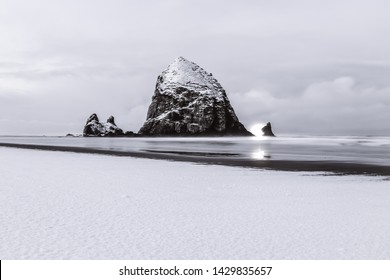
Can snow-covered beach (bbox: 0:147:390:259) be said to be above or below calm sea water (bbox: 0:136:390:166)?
below

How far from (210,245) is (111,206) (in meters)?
4.64

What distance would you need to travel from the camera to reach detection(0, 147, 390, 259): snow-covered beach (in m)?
7.36

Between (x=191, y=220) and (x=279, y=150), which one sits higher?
(x=279, y=150)

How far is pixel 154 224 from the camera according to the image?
937cm

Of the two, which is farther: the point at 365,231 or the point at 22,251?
the point at 365,231

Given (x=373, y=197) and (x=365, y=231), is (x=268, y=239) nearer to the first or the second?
(x=365, y=231)

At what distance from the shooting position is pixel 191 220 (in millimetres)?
9797

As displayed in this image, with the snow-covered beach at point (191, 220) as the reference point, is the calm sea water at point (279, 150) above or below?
above

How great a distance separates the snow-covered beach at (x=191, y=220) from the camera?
7.36 m

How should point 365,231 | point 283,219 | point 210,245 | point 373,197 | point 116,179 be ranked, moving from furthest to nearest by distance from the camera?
1. point 116,179
2. point 373,197
3. point 283,219
4. point 365,231
5. point 210,245

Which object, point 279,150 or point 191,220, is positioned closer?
point 191,220

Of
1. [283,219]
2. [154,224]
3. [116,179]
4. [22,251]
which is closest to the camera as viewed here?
[22,251]

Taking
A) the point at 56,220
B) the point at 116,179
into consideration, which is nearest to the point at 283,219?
Answer: the point at 56,220

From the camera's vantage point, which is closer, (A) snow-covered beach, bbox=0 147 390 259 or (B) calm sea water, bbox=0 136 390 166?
(A) snow-covered beach, bbox=0 147 390 259
